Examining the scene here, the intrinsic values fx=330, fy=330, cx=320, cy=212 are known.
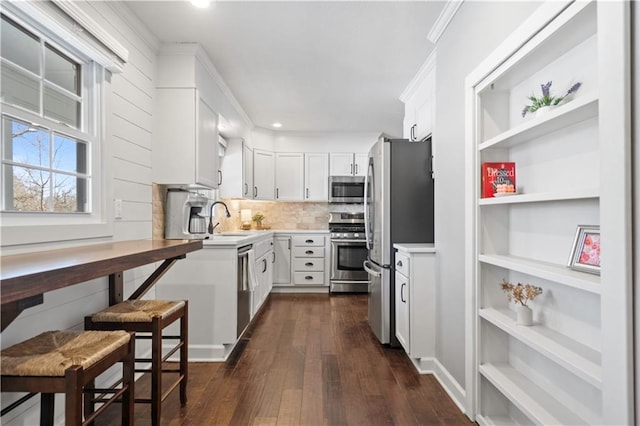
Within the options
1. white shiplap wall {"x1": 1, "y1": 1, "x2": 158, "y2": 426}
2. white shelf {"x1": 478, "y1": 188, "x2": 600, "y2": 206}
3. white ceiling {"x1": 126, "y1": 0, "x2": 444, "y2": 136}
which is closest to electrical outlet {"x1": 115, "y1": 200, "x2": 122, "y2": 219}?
white shiplap wall {"x1": 1, "y1": 1, "x2": 158, "y2": 426}

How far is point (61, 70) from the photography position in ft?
5.93

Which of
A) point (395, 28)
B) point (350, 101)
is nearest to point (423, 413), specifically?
point (395, 28)

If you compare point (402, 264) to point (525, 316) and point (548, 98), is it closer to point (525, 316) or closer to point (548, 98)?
point (525, 316)

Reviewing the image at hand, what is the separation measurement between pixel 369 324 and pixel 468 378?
5.42 ft

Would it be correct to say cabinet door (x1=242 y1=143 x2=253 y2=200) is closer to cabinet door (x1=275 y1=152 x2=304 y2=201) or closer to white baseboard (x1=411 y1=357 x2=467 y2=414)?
cabinet door (x1=275 y1=152 x2=304 y2=201)

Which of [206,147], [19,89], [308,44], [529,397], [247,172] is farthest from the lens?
[247,172]

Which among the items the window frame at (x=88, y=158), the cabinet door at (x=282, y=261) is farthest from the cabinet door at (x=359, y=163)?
the window frame at (x=88, y=158)

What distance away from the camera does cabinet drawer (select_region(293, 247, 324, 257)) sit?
16.4 ft

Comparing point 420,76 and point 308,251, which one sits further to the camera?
point 308,251

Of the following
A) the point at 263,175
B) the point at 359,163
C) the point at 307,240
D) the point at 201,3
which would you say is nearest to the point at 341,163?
the point at 359,163

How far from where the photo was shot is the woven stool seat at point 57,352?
3.45 feet

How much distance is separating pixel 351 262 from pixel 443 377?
2693 mm

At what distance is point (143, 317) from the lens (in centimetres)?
169

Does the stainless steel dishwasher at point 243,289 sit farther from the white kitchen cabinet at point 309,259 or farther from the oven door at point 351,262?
the oven door at point 351,262
